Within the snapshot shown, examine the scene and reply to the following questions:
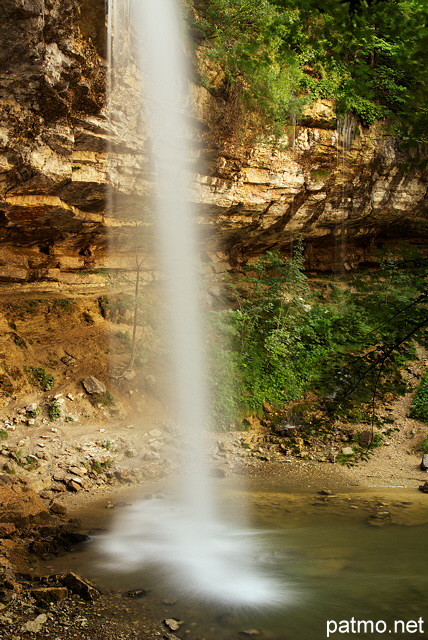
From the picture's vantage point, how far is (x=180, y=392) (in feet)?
39.5

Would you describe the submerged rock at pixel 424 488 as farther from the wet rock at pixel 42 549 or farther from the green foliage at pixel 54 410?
the green foliage at pixel 54 410

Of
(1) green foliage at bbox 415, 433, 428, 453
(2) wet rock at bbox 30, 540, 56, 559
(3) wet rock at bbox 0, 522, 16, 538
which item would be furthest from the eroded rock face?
(2) wet rock at bbox 30, 540, 56, 559

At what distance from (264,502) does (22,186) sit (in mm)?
8637

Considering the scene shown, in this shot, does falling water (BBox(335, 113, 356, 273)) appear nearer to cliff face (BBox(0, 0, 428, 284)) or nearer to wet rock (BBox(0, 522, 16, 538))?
cliff face (BBox(0, 0, 428, 284))

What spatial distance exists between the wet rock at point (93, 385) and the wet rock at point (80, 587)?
670 cm

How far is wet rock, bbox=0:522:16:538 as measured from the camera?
229 inches

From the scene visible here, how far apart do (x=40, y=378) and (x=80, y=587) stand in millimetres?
7370

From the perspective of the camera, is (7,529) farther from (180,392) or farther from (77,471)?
(180,392)

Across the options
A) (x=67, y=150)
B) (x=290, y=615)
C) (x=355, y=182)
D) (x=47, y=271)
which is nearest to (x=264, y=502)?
(x=290, y=615)

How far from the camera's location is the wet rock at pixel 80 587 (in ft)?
14.7

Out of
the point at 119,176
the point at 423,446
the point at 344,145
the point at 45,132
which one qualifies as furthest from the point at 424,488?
the point at 344,145

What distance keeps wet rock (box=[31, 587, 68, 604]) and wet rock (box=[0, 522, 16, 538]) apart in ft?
5.27

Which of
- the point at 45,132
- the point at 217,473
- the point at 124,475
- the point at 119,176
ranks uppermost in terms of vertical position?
the point at 45,132

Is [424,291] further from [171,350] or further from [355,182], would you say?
[355,182]
